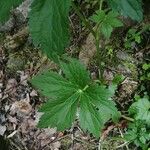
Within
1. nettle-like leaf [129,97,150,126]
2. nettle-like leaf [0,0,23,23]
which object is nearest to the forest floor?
nettle-like leaf [129,97,150,126]

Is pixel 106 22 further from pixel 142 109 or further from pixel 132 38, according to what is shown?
pixel 142 109

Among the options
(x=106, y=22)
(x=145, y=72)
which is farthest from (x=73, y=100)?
(x=145, y=72)

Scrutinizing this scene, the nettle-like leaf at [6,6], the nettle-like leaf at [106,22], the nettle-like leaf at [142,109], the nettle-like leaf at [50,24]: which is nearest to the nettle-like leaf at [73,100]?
the nettle-like leaf at [106,22]

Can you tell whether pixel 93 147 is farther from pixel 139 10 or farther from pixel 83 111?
pixel 139 10

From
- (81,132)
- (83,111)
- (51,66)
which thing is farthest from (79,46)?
(83,111)

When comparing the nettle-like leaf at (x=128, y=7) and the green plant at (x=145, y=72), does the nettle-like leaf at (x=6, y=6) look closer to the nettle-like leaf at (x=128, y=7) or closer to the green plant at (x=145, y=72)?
the nettle-like leaf at (x=128, y=7)

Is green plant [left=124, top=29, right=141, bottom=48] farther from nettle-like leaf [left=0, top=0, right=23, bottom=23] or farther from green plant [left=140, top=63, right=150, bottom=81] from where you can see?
nettle-like leaf [left=0, top=0, right=23, bottom=23]

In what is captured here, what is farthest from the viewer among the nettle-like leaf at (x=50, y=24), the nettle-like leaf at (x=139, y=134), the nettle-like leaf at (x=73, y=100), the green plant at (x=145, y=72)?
the green plant at (x=145, y=72)
